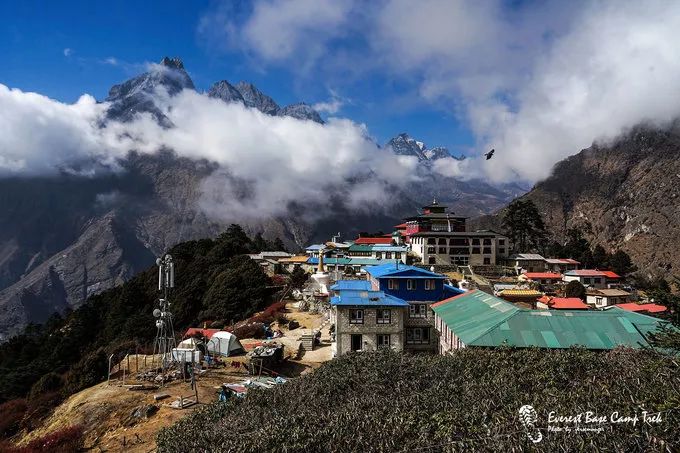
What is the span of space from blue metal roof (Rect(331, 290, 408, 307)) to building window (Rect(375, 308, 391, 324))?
0.49 meters

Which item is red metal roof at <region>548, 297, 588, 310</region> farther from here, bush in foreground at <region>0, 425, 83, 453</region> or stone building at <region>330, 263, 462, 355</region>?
bush in foreground at <region>0, 425, 83, 453</region>

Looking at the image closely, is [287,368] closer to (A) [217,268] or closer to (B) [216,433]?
(B) [216,433]

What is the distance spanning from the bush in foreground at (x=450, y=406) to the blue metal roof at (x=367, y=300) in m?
12.5

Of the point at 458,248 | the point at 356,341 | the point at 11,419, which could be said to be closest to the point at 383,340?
the point at 356,341

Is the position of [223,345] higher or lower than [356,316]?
lower

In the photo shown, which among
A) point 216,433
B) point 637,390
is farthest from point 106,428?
point 637,390

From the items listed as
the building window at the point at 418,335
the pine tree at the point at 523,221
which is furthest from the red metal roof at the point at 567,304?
the pine tree at the point at 523,221

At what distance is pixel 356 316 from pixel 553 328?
11920 millimetres

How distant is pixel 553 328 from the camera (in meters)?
21.5

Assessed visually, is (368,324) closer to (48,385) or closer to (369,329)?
(369,329)

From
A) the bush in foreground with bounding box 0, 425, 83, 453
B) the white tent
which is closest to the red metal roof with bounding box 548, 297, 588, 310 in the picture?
the white tent

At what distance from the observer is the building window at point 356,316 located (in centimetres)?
2913

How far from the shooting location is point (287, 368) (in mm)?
27938

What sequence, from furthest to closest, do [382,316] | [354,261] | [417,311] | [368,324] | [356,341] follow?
[354,261] < [417,311] < [382,316] < [368,324] < [356,341]
